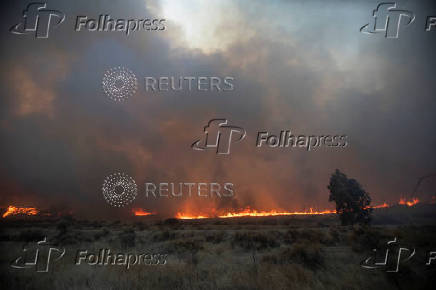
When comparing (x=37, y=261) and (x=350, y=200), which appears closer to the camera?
(x=37, y=261)

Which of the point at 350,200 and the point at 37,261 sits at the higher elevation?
the point at 350,200

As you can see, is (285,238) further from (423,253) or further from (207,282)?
(207,282)

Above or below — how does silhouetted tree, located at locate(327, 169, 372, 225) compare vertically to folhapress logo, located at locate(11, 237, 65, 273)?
above

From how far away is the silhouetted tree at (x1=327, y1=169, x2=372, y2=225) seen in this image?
36.1 meters

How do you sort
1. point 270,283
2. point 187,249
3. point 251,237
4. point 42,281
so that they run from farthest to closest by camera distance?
point 251,237 → point 187,249 → point 42,281 → point 270,283

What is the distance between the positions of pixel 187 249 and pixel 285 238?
335 inches

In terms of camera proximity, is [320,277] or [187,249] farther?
[187,249]

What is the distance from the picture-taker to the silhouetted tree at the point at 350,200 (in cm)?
3609

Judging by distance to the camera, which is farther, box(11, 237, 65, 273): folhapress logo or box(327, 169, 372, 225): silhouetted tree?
box(327, 169, 372, 225): silhouetted tree

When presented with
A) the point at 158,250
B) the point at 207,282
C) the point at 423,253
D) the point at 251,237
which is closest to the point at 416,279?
the point at 423,253

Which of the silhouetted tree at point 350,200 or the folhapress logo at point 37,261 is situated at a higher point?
the silhouetted tree at point 350,200

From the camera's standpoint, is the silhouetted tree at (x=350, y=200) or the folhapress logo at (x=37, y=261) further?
the silhouetted tree at (x=350, y=200)

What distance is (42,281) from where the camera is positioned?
10.4m

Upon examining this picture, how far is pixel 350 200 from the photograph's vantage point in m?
36.4
